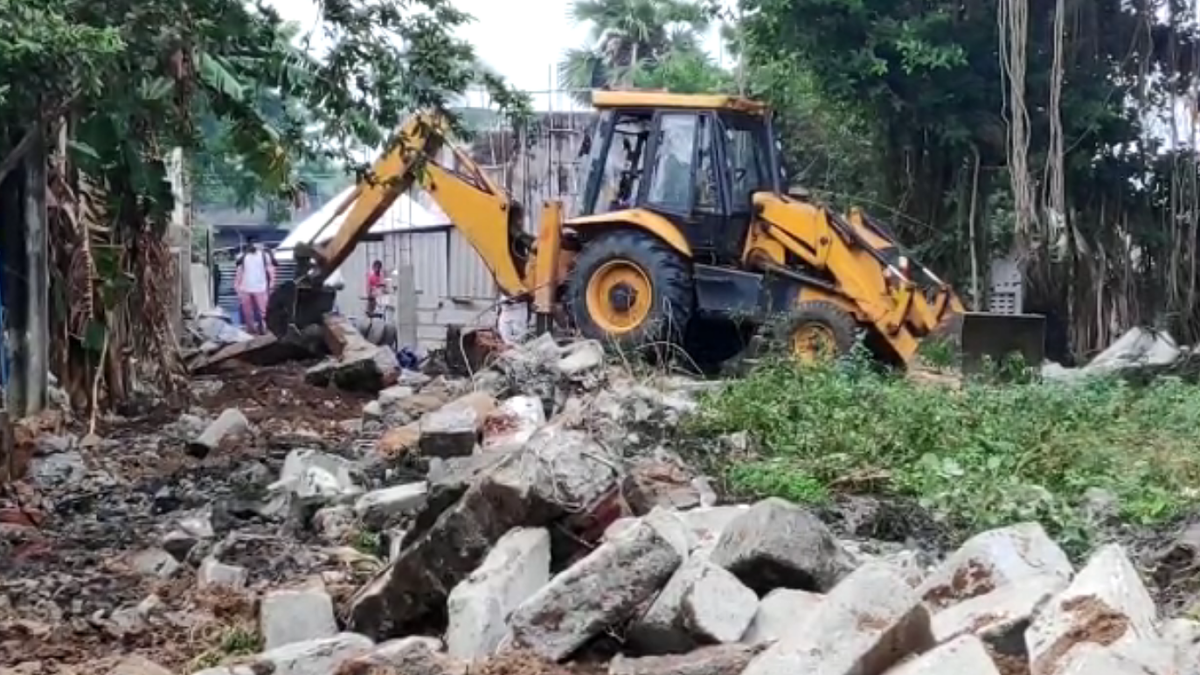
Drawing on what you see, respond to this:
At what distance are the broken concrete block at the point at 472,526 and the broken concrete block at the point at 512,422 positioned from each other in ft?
9.06

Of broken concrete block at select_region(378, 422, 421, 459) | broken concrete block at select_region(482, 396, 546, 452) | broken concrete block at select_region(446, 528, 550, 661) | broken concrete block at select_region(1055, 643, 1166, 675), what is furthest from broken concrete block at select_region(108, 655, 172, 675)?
broken concrete block at select_region(378, 422, 421, 459)

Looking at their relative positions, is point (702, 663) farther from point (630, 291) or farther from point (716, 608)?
point (630, 291)

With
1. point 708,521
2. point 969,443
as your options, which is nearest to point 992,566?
point 708,521

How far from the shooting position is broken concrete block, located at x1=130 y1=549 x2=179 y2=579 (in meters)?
6.72

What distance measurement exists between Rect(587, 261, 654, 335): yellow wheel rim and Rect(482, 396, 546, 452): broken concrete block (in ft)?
15.3

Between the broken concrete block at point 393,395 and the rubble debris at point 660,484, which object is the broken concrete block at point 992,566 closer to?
the rubble debris at point 660,484

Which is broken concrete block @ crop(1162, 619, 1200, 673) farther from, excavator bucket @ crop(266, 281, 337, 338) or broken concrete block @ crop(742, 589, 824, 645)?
excavator bucket @ crop(266, 281, 337, 338)

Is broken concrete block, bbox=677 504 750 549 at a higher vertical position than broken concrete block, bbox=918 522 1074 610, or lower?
lower

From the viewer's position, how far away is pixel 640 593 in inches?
198

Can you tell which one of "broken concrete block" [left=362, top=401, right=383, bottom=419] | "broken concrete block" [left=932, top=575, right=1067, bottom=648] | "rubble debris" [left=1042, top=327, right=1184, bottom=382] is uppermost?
"broken concrete block" [left=932, top=575, right=1067, bottom=648]

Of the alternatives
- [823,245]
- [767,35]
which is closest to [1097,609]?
[823,245]

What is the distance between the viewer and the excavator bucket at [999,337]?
13.7m

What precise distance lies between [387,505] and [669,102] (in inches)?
306

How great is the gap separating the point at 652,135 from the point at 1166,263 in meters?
6.52
